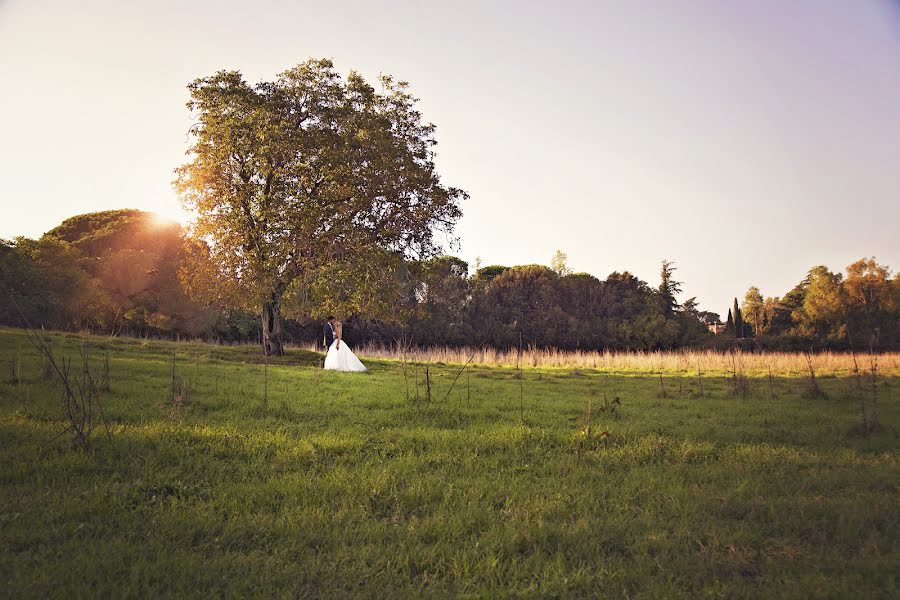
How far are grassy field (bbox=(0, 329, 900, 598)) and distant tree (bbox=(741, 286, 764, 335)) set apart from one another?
5419 cm

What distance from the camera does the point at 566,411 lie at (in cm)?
1011

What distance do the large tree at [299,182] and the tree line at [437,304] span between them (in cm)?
128

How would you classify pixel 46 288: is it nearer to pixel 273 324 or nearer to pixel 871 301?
pixel 273 324

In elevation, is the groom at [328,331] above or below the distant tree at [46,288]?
below

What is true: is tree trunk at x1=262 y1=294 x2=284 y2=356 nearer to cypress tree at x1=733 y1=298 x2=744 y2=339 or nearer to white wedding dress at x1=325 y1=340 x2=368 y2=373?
white wedding dress at x1=325 y1=340 x2=368 y2=373

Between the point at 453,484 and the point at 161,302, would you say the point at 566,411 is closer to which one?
the point at 453,484

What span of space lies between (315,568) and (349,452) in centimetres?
288

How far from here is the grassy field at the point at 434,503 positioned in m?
3.58

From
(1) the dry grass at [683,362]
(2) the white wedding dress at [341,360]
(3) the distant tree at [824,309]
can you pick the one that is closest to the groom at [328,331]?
(2) the white wedding dress at [341,360]

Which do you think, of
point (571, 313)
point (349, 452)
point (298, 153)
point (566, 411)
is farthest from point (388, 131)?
point (571, 313)

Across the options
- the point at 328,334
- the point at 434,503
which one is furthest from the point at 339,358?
the point at 434,503

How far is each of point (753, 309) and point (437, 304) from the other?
1447 inches

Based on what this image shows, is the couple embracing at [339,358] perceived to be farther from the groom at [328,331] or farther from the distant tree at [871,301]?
the distant tree at [871,301]

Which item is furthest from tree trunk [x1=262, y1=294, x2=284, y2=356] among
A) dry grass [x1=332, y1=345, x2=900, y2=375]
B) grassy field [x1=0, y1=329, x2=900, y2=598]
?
grassy field [x1=0, y1=329, x2=900, y2=598]
